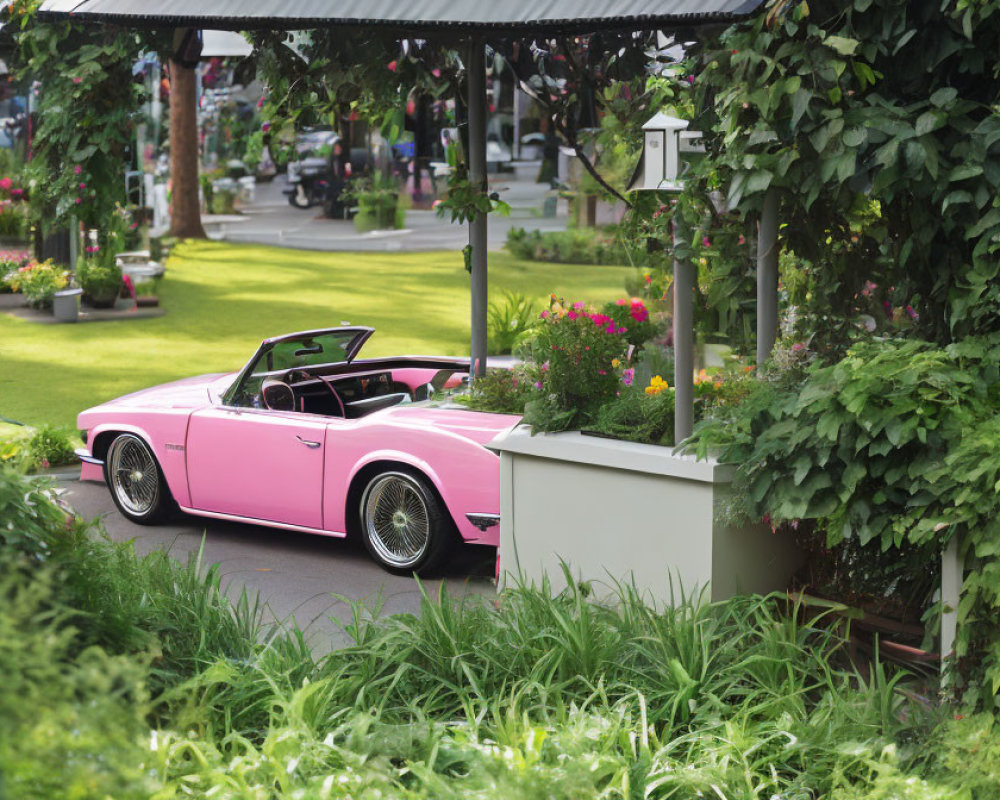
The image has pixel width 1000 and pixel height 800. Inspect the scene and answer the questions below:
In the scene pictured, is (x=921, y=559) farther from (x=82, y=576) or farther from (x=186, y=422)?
(x=186, y=422)

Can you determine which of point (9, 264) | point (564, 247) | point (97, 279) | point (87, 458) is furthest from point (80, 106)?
point (564, 247)

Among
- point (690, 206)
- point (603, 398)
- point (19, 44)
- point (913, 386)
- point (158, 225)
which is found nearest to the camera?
point (913, 386)

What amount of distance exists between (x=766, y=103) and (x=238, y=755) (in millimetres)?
2981

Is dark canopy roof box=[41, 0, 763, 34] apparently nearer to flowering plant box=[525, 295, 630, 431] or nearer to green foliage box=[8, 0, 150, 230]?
green foliage box=[8, 0, 150, 230]

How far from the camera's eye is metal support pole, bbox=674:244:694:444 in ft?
19.0

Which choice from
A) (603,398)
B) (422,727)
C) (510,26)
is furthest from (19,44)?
(422,727)

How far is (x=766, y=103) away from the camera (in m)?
5.05

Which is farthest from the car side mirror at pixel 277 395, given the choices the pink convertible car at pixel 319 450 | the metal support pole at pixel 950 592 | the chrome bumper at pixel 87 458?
the metal support pole at pixel 950 592

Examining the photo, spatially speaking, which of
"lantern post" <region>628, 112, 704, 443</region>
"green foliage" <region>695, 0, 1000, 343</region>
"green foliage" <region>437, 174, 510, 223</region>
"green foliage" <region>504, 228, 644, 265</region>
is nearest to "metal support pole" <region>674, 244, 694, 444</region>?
"lantern post" <region>628, 112, 704, 443</region>

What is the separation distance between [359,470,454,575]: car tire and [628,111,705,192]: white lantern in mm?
2313

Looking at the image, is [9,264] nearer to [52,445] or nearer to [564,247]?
[52,445]

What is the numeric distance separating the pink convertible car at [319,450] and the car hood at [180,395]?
1cm

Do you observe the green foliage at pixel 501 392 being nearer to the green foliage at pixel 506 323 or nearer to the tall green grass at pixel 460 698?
the tall green grass at pixel 460 698

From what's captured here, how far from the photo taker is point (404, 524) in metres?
7.35
